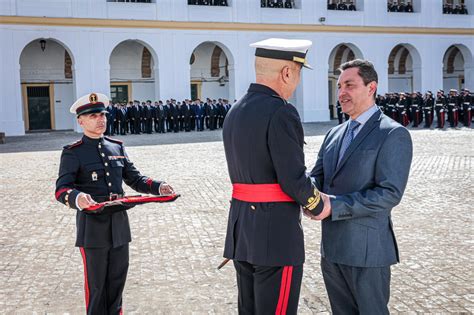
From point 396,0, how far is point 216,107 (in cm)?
1339

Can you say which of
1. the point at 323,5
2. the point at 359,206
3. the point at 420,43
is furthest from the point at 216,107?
the point at 359,206

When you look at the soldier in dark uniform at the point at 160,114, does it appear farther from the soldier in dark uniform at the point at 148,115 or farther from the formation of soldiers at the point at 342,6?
the formation of soldiers at the point at 342,6

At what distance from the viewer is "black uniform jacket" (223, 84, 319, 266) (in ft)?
9.41

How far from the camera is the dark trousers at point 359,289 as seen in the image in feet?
9.98

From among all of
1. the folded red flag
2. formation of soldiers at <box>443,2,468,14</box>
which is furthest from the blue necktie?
formation of soldiers at <box>443,2,468,14</box>

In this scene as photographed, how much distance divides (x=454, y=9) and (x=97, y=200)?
35.5m

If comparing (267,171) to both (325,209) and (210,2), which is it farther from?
(210,2)

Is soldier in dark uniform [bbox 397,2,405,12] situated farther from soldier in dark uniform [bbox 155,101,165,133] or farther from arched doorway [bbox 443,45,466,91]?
soldier in dark uniform [bbox 155,101,165,133]

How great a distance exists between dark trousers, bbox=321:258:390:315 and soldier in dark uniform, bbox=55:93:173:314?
4.36 feet

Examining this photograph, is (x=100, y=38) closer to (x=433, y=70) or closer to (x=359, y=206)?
(x=433, y=70)

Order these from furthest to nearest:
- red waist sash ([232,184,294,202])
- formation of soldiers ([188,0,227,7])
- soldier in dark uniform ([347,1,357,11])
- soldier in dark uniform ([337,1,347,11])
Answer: soldier in dark uniform ([347,1,357,11]) → soldier in dark uniform ([337,1,347,11]) → formation of soldiers ([188,0,227,7]) → red waist sash ([232,184,294,202])

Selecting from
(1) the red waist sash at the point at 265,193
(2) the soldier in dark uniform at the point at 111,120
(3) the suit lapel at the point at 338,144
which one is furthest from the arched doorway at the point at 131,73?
(1) the red waist sash at the point at 265,193

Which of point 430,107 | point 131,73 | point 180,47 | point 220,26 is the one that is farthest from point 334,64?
point 131,73

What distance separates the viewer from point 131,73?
30.1 m
